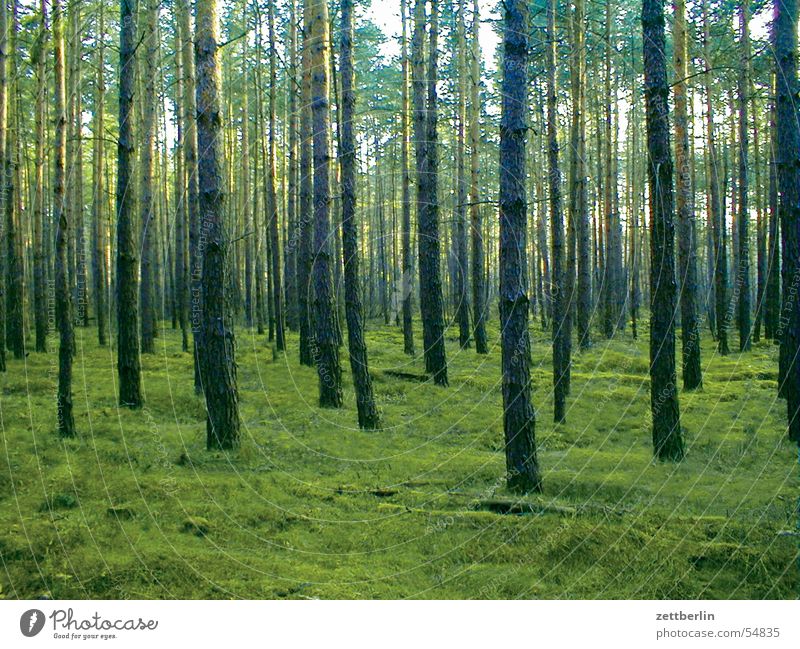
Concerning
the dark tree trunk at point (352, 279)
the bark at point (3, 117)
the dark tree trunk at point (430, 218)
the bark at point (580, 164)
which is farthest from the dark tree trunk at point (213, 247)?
the bark at point (580, 164)

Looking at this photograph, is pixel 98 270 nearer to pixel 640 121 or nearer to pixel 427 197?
pixel 427 197

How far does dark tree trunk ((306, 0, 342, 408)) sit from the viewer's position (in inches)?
489

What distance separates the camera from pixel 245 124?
26156 mm

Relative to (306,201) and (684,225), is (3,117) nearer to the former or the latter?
(306,201)

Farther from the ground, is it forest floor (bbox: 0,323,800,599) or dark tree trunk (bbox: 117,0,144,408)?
dark tree trunk (bbox: 117,0,144,408)

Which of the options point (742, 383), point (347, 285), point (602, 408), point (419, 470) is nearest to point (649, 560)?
point (419, 470)

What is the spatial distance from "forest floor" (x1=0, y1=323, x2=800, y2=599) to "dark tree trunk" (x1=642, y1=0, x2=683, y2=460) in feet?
2.33

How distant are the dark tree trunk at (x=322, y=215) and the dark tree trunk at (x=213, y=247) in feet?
8.94

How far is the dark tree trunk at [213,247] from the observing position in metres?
9.70

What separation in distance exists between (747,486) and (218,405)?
7.16 metres

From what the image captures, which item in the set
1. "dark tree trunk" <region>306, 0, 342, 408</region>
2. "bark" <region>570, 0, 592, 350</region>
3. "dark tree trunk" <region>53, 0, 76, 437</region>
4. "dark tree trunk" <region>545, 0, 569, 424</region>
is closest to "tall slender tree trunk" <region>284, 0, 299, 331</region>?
"dark tree trunk" <region>306, 0, 342, 408</region>

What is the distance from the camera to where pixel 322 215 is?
1283cm

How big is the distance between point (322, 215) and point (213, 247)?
3.26m

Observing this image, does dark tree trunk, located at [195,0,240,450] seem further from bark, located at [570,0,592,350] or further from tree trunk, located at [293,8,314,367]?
bark, located at [570,0,592,350]
